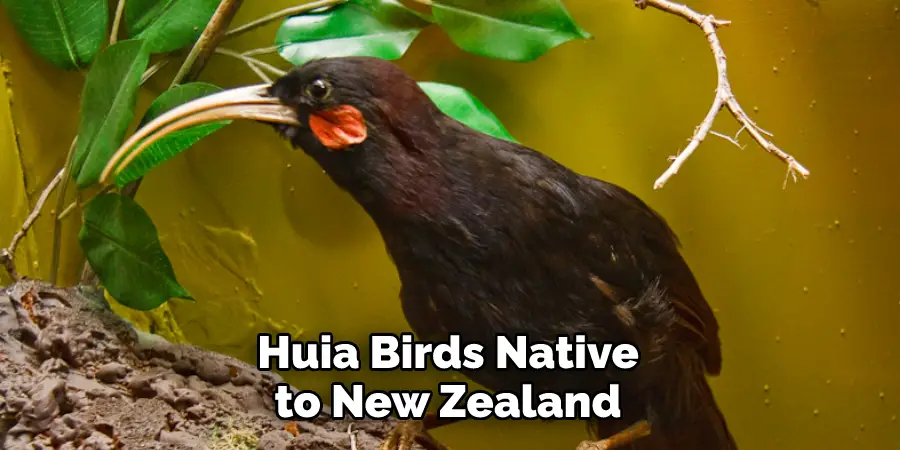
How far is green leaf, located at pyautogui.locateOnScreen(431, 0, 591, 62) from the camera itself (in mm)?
1022

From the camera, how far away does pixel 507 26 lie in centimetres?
104

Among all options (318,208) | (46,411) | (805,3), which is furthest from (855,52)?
(46,411)

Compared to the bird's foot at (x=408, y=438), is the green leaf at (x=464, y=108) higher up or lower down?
higher up

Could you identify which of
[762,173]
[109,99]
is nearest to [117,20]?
[109,99]

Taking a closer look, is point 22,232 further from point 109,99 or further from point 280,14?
point 280,14

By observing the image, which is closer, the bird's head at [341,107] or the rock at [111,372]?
the bird's head at [341,107]

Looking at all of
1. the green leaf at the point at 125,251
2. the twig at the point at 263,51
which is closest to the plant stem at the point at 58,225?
the green leaf at the point at 125,251

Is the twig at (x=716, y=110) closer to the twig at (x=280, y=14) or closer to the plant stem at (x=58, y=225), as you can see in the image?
the twig at (x=280, y=14)

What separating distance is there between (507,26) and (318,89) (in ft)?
1.10

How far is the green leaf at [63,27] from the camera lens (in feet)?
3.69

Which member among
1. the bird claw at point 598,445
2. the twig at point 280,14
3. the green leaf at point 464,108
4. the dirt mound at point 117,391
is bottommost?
the bird claw at point 598,445

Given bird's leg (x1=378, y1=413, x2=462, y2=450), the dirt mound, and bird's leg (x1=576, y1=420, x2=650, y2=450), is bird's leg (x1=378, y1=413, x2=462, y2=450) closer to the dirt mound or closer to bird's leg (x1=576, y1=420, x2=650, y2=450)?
the dirt mound

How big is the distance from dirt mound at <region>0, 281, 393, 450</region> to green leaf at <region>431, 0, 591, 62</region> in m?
0.63

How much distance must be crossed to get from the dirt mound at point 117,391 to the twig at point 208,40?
414 mm
